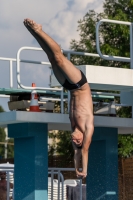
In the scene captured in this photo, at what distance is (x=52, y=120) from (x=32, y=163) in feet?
3.13

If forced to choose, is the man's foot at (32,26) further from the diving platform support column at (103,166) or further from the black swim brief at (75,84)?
the diving platform support column at (103,166)

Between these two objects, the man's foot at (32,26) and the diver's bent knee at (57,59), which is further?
the diver's bent knee at (57,59)

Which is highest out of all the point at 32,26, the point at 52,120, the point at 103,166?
the point at 32,26

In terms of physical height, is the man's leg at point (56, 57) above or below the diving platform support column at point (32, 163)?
above

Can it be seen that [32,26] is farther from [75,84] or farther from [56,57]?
[75,84]

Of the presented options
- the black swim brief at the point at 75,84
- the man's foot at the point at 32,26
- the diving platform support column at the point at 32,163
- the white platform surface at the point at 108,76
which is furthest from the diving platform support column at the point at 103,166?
the man's foot at the point at 32,26

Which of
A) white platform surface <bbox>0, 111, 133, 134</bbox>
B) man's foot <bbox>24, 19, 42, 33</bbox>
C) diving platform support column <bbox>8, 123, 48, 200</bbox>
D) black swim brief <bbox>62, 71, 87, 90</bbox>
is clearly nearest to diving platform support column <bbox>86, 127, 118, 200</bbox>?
white platform surface <bbox>0, 111, 133, 134</bbox>

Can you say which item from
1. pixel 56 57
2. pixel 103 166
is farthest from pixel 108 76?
pixel 56 57

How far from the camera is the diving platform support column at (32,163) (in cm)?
1299

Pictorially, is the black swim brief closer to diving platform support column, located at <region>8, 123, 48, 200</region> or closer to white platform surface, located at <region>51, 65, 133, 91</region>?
white platform surface, located at <region>51, 65, 133, 91</region>

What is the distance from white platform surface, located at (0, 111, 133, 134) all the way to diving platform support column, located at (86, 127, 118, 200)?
41 cm

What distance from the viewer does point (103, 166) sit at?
46.6 feet

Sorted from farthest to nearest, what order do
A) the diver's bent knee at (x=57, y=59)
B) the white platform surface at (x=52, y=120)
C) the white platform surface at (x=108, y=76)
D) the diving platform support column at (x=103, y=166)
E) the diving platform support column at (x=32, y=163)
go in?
the diving platform support column at (x=103, y=166), the diving platform support column at (x=32, y=163), the white platform surface at (x=52, y=120), the white platform surface at (x=108, y=76), the diver's bent knee at (x=57, y=59)

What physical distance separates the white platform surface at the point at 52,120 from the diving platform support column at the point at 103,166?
0.41 m
